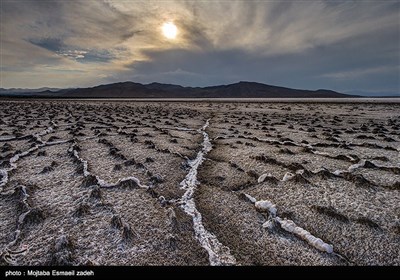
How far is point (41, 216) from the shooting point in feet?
11.7

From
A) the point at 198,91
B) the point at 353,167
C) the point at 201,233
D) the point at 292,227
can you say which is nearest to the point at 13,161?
the point at 201,233

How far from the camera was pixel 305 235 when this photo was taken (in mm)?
3189

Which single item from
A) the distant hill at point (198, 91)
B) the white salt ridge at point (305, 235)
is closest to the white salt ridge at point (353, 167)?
the white salt ridge at point (305, 235)

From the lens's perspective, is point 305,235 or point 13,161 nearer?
point 305,235

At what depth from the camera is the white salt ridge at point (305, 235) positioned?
2949 mm

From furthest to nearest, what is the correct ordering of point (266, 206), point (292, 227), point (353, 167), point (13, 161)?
1. point (13, 161)
2. point (353, 167)
3. point (266, 206)
4. point (292, 227)

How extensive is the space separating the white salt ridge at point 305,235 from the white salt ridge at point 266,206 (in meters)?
0.22

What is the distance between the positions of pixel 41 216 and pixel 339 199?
394cm

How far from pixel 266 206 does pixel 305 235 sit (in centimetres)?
78

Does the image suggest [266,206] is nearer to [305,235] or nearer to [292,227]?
[292,227]

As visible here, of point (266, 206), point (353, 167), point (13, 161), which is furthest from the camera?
point (13, 161)

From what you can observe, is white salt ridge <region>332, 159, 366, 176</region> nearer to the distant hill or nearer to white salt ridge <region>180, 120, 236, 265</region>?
white salt ridge <region>180, 120, 236, 265</region>
